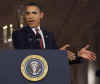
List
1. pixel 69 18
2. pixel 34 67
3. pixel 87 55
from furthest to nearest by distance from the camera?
pixel 69 18
pixel 87 55
pixel 34 67

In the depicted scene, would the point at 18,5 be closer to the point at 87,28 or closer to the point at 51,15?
the point at 51,15

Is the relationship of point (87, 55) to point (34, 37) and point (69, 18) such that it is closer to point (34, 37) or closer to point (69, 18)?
point (34, 37)

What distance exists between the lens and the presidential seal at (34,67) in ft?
3.02

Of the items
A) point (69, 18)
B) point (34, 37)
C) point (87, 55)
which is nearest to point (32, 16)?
point (34, 37)

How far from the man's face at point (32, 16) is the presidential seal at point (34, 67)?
311 millimetres

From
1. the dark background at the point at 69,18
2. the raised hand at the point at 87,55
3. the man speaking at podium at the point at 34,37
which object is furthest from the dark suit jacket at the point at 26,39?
the dark background at the point at 69,18

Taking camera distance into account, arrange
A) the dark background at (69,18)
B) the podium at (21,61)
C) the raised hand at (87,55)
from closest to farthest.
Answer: the podium at (21,61) → the raised hand at (87,55) → the dark background at (69,18)

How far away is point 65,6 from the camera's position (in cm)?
437

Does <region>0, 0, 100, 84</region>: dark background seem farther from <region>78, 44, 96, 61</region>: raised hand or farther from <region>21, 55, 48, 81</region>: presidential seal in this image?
<region>21, 55, 48, 81</region>: presidential seal

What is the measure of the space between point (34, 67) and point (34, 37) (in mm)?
253

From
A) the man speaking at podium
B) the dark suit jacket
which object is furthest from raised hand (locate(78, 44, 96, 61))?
the dark suit jacket

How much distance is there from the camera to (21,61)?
0.92 m

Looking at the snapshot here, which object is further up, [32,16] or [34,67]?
[32,16]

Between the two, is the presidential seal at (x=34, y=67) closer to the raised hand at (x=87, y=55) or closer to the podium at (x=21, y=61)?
the podium at (x=21, y=61)
